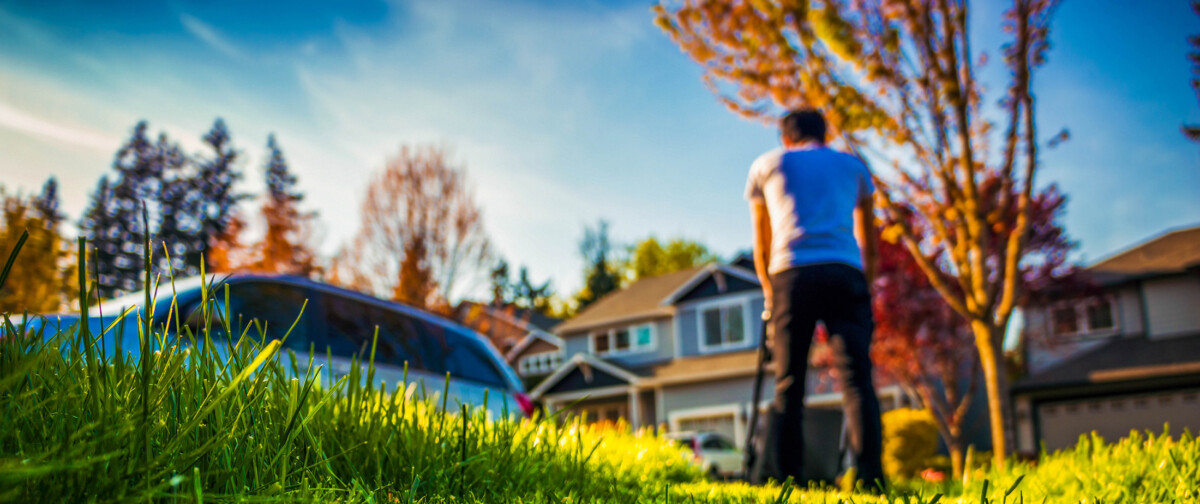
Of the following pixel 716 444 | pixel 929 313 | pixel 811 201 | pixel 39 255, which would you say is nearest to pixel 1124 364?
pixel 929 313

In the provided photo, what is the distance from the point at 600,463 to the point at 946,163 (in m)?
6.96

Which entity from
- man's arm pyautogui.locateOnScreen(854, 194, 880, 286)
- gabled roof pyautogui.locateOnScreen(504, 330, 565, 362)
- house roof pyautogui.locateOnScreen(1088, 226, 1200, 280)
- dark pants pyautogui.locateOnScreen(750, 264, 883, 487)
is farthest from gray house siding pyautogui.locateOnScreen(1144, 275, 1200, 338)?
dark pants pyautogui.locateOnScreen(750, 264, 883, 487)

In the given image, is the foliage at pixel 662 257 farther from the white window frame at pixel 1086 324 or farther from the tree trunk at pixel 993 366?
the tree trunk at pixel 993 366

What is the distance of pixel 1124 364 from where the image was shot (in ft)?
65.6

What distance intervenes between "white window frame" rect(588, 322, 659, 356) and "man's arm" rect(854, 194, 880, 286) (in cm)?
2523

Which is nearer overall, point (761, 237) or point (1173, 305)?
point (761, 237)

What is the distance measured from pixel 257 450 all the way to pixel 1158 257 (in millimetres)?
27677

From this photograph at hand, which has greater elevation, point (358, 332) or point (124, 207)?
point (124, 207)

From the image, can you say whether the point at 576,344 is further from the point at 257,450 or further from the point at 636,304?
the point at 257,450

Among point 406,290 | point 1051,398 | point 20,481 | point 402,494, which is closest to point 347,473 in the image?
point 402,494

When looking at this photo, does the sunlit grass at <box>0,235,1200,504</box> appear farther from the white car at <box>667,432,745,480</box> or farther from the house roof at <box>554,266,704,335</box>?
the house roof at <box>554,266,704,335</box>

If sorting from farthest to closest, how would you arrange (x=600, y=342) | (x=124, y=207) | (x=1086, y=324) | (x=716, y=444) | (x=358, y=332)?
(x=124, y=207), (x=600, y=342), (x=1086, y=324), (x=716, y=444), (x=358, y=332)

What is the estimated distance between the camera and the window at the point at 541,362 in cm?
3534

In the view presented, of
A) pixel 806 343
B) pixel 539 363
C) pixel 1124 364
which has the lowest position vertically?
pixel 1124 364
